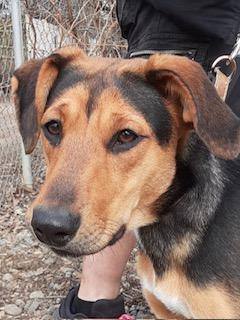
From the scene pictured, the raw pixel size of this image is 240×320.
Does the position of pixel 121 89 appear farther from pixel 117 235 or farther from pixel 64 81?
pixel 117 235

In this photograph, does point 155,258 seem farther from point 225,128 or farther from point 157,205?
point 225,128

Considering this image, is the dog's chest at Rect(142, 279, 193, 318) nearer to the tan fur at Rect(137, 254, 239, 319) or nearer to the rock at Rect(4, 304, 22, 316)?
the tan fur at Rect(137, 254, 239, 319)

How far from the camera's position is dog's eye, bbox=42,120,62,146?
290 centimetres

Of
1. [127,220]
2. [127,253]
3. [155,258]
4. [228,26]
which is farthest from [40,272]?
[228,26]

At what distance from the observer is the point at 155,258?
325cm

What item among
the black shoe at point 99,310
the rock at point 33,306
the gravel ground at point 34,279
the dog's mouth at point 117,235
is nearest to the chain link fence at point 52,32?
the gravel ground at point 34,279

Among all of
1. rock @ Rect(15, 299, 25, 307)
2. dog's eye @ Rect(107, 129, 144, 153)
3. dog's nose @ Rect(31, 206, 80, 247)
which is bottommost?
rock @ Rect(15, 299, 25, 307)

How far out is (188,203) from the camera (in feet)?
10.3

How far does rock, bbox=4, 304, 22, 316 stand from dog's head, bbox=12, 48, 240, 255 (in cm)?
157

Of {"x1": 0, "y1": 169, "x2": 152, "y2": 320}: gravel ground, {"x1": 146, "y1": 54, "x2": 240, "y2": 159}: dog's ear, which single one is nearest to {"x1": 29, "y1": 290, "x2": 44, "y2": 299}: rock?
{"x1": 0, "y1": 169, "x2": 152, "y2": 320}: gravel ground

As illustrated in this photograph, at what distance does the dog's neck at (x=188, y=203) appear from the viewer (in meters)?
3.10

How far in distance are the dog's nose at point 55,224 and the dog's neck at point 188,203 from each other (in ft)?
2.34

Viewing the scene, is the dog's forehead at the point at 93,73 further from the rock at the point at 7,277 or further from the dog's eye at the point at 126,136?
the rock at the point at 7,277

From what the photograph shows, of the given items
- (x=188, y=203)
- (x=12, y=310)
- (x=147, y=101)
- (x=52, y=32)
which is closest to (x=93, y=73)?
(x=147, y=101)
